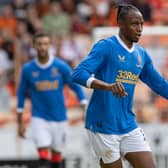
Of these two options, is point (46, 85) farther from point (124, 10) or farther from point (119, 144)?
point (124, 10)

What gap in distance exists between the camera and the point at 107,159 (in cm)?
723

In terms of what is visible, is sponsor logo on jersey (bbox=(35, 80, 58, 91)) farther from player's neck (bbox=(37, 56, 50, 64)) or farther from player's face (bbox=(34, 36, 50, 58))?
player's face (bbox=(34, 36, 50, 58))

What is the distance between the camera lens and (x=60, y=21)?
50.2ft

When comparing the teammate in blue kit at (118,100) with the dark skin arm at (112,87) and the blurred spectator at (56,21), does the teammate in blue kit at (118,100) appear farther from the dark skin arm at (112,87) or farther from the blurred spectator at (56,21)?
the blurred spectator at (56,21)

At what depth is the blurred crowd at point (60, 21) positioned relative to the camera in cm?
1423

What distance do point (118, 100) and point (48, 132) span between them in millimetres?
3826

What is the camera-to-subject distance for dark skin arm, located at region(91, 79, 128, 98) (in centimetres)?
641

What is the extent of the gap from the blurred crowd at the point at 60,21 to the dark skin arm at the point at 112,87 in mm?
7025

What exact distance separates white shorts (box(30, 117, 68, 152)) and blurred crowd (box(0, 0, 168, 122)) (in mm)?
2971

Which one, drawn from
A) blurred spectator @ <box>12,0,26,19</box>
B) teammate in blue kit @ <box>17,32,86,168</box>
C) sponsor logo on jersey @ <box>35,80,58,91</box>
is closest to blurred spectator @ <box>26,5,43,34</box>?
blurred spectator @ <box>12,0,26,19</box>

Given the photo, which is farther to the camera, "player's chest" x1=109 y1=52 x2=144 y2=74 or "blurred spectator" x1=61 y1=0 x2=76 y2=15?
"blurred spectator" x1=61 y1=0 x2=76 y2=15

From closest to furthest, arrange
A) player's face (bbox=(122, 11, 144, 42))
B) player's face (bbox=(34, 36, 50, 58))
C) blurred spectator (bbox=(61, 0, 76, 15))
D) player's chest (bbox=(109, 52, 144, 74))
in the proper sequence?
1. player's face (bbox=(122, 11, 144, 42))
2. player's chest (bbox=(109, 52, 144, 74))
3. player's face (bbox=(34, 36, 50, 58))
4. blurred spectator (bbox=(61, 0, 76, 15))

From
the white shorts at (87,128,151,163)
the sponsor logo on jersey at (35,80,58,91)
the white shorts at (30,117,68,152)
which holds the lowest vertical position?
the white shorts at (30,117,68,152)

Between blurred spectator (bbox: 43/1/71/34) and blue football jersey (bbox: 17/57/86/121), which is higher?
blurred spectator (bbox: 43/1/71/34)
